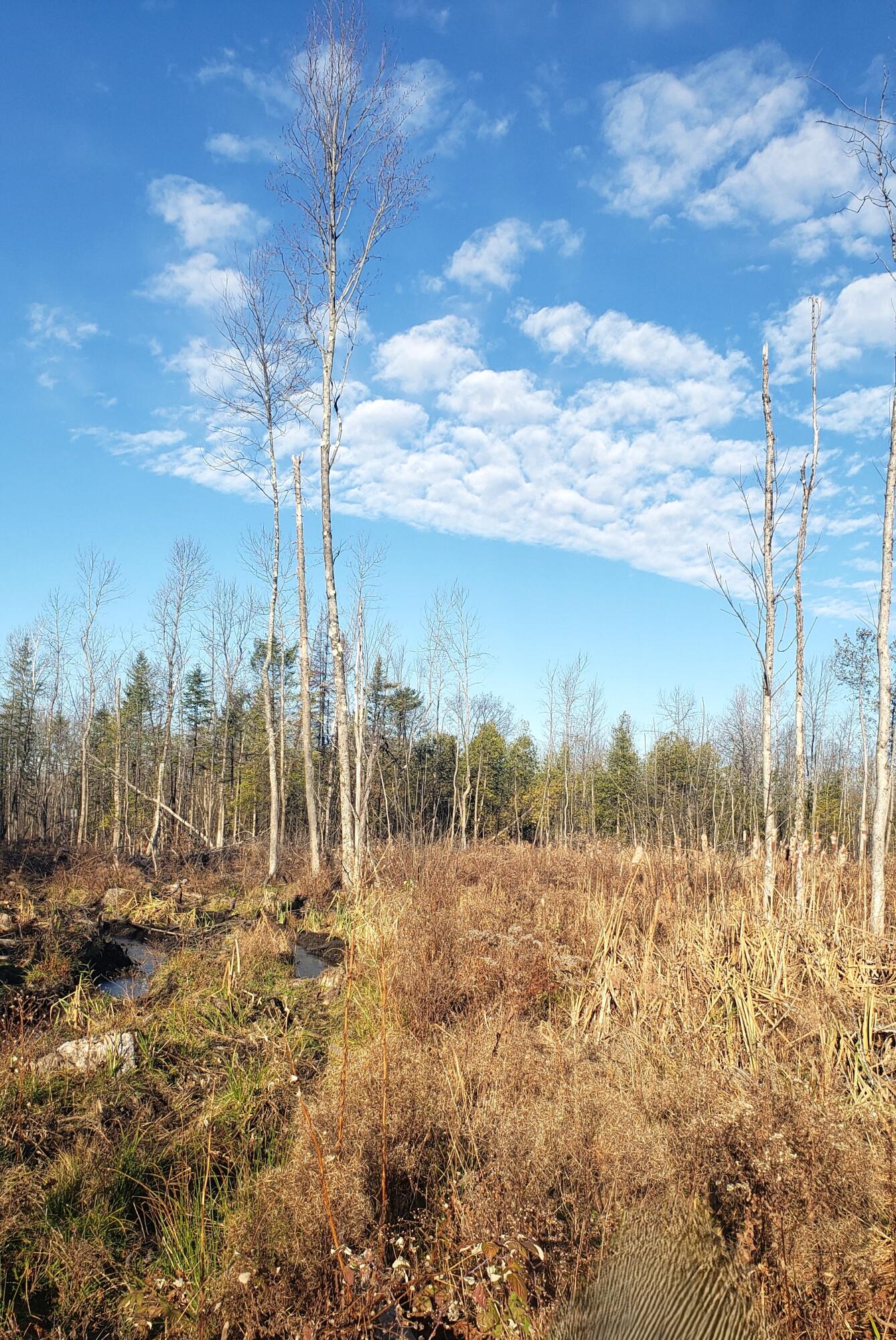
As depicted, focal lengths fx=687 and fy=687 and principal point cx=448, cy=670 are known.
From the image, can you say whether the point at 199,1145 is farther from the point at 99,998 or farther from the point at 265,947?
the point at 265,947

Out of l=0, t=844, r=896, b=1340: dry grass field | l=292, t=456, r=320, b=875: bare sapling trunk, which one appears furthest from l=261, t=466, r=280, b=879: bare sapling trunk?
l=0, t=844, r=896, b=1340: dry grass field

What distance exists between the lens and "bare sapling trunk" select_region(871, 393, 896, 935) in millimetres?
5219

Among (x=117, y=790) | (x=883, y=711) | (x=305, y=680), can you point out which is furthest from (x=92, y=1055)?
(x=117, y=790)

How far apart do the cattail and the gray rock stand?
357cm

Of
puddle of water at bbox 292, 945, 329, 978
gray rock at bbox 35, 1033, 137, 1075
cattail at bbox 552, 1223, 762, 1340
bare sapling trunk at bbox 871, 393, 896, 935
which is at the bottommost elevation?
puddle of water at bbox 292, 945, 329, 978

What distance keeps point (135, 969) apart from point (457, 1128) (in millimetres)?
5416

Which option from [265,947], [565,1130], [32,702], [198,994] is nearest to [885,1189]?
[565,1130]

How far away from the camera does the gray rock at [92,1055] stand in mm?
4746

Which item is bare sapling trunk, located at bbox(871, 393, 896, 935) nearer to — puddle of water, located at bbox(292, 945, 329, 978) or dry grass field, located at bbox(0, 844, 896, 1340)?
dry grass field, located at bbox(0, 844, 896, 1340)

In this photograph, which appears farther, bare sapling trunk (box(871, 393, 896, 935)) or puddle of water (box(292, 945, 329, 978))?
puddle of water (box(292, 945, 329, 978))

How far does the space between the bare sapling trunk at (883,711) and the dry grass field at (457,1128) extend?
1.37ft

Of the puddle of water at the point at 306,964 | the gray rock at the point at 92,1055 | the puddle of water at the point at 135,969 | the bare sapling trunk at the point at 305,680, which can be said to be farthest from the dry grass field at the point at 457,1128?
the bare sapling trunk at the point at 305,680

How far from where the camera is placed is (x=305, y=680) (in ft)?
50.3

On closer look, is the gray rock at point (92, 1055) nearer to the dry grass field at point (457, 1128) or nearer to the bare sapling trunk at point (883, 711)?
the dry grass field at point (457, 1128)
